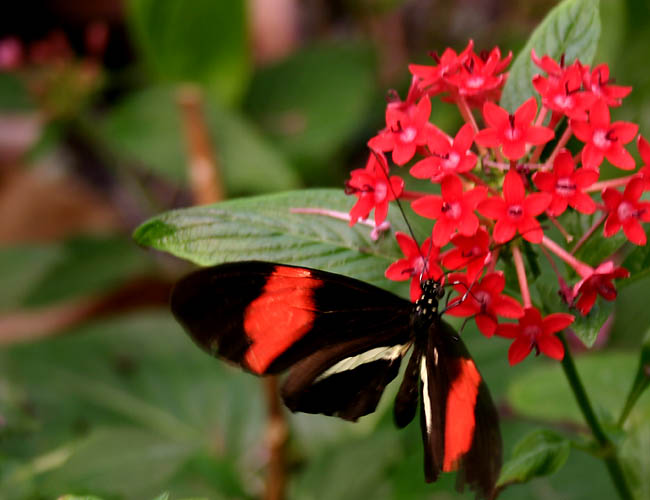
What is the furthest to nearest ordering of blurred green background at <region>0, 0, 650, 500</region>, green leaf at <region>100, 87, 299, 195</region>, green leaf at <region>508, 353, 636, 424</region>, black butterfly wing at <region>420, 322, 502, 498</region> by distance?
green leaf at <region>100, 87, 299, 195</region> < blurred green background at <region>0, 0, 650, 500</region> < green leaf at <region>508, 353, 636, 424</region> < black butterfly wing at <region>420, 322, 502, 498</region>

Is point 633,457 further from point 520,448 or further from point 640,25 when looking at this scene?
point 640,25

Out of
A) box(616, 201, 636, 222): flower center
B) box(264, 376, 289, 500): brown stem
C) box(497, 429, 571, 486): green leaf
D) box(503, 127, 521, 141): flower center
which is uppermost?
box(503, 127, 521, 141): flower center

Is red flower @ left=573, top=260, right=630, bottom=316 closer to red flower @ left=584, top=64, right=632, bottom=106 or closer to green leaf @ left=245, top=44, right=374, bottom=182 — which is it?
red flower @ left=584, top=64, right=632, bottom=106

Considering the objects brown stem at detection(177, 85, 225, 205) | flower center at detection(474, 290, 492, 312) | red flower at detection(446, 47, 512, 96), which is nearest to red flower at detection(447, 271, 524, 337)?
flower center at detection(474, 290, 492, 312)

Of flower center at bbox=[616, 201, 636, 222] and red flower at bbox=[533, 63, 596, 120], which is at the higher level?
red flower at bbox=[533, 63, 596, 120]

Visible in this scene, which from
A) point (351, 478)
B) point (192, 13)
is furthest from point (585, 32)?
point (192, 13)

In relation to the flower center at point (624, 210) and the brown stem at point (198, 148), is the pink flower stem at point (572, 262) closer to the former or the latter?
the flower center at point (624, 210)

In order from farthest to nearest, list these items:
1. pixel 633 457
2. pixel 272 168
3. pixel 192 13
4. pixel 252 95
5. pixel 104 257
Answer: pixel 252 95, pixel 104 257, pixel 192 13, pixel 272 168, pixel 633 457
